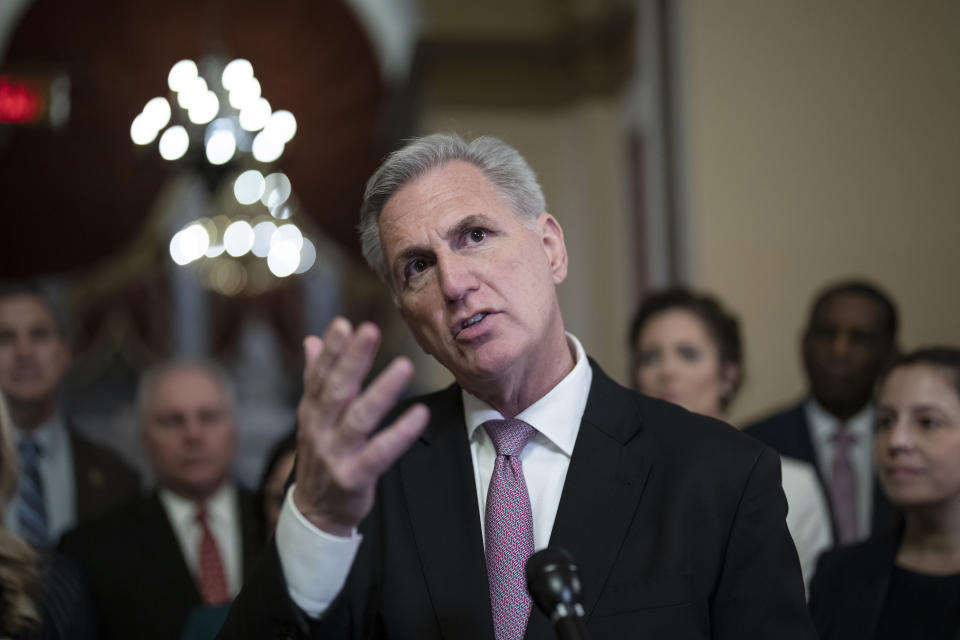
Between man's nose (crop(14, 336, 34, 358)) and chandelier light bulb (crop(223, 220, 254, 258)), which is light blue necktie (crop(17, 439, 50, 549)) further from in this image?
chandelier light bulb (crop(223, 220, 254, 258))

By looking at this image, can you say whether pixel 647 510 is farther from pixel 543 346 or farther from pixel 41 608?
pixel 41 608

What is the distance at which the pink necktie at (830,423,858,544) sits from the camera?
3594mm

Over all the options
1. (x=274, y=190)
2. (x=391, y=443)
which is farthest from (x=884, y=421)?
(x=274, y=190)

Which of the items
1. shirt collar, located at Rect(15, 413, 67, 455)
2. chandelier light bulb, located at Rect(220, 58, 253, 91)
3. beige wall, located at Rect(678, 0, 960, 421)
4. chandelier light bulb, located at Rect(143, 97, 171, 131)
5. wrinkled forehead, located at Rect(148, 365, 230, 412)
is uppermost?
chandelier light bulb, located at Rect(220, 58, 253, 91)

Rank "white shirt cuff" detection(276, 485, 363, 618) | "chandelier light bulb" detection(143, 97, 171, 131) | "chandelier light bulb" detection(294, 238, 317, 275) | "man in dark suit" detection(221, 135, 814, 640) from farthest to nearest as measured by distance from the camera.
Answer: "chandelier light bulb" detection(294, 238, 317, 275) < "chandelier light bulb" detection(143, 97, 171, 131) < "man in dark suit" detection(221, 135, 814, 640) < "white shirt cuff" detection(276, 485, 363, 618)

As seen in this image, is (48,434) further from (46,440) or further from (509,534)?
(509,534)

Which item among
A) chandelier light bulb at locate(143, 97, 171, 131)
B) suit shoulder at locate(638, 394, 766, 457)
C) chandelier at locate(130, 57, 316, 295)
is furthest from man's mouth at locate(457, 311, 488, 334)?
chandelier light bulb at locate(143, 97, 171, 131)

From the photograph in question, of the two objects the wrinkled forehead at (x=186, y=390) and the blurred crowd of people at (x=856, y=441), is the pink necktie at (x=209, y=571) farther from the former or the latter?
the blurred crowd of people at (x=856, y=441)

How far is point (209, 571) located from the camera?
3455mm

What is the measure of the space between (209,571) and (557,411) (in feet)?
6.53

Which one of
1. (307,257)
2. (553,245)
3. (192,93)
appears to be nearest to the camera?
(553,245)

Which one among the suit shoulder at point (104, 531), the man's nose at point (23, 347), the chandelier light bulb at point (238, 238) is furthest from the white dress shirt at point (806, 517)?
the chandelier light bulb at point (238, 238)

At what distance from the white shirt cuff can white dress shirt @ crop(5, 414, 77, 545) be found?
263cm

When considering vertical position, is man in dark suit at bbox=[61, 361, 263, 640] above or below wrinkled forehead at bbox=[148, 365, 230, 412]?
below
